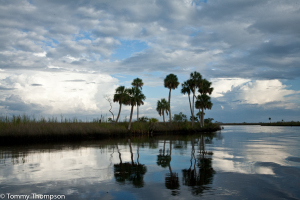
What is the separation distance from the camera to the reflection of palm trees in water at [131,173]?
27.9 ft

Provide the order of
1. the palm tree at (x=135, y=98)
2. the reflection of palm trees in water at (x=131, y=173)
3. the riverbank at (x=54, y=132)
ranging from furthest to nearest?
the palm tree at (x=135, y=98)
the riverbank at (x=54, y=132)
the reflection of palm trees in water at (x=131, y=173)

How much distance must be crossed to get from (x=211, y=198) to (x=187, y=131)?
1908 inches

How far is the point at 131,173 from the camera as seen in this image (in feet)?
32.2

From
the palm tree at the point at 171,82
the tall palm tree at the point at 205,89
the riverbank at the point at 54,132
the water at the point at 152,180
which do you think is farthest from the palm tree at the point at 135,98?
→ the water at the point at 152,180

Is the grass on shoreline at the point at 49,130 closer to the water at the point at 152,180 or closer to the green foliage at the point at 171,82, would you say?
the water at the point at 152,180

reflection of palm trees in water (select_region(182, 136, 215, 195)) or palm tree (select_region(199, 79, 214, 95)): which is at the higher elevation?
palm tree (select_region(199, 79, 214, 95))

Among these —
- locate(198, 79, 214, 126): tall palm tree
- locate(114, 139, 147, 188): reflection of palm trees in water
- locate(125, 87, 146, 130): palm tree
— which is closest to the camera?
locate(114, 139, 147, 188): reflection of palm trees in water

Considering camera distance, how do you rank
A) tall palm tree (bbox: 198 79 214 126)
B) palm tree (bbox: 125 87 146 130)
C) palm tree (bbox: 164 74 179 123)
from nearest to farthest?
palm tree (bbox: 125 87 146 130) < palm tree (bbox: 164 74 179 123) < tall palm tree (bbox: 198 79 214 126)

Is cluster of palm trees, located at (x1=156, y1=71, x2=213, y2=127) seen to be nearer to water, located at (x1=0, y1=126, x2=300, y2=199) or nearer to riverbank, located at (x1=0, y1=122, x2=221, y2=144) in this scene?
riverbank, located at (x1=0, y1=122, x2=221, y2=144)

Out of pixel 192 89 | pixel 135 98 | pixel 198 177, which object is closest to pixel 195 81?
A: pixel 192 89

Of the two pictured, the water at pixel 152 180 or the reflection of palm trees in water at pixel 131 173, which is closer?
the water at pixel 152 180

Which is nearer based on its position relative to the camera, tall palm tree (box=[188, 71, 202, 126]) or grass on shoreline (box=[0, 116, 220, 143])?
grass on shoreline (box=[0, 116, 220, 143])

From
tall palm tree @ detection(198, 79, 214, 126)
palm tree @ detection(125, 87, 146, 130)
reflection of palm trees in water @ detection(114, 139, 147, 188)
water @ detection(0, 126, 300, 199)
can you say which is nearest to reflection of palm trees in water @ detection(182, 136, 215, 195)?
water @ detection(0, 126, 300, 199)

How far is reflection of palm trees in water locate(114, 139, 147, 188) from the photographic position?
8.50 meters
